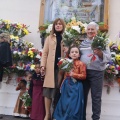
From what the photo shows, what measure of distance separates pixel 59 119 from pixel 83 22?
A: 5.32 ft

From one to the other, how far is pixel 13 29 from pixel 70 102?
5.48ft

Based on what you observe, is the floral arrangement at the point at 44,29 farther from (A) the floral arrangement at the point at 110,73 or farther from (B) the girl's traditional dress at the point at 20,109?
(A) the floral arrangement at the point at 110,73

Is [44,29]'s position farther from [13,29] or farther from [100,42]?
[100,42]

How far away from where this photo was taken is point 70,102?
9.98 feet

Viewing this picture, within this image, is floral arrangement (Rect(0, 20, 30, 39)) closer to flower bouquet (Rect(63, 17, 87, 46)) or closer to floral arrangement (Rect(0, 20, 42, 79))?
floral arrangement (Rect(0, 20, 42, 79))

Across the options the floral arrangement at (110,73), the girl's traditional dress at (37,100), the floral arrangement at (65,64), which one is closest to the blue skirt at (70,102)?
the floral arrangement at (65,64)

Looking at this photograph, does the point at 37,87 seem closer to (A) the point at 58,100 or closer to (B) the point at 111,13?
(A) the point at 58,100

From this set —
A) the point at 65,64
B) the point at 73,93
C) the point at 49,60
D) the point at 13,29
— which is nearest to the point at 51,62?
the point at 49,60

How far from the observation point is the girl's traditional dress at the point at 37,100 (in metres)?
3.53

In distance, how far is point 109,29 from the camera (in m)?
4.03

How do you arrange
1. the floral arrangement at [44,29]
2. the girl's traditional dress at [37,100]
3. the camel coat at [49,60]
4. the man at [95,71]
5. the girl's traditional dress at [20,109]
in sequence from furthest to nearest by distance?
1. the floral arrangement at [44,29]
2. the girl's traditional dress at [20,109]
3. the girl's traditional dress at [37,100]
4. the camel coat at [49,60]
5. the man at [95,71]

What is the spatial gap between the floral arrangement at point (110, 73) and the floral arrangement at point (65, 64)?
0.67 meters

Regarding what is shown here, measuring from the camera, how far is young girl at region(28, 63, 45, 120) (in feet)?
11.6

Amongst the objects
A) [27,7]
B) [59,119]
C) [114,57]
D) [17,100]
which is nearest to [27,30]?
[27,7]
